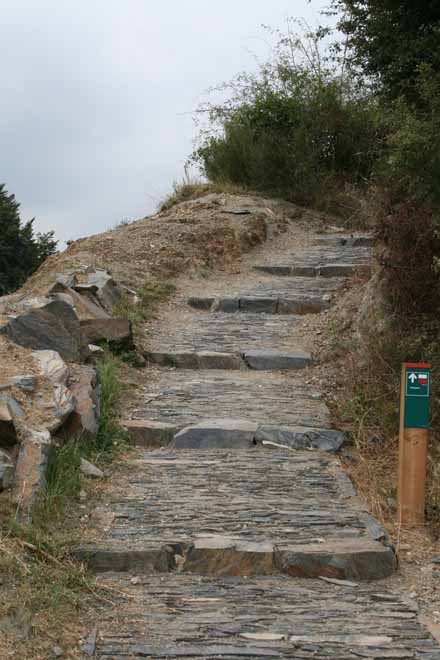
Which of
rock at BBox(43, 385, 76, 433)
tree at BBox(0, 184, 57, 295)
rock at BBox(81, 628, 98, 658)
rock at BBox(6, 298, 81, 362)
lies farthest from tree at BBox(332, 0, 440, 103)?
tree at BBox(0, 184, 57, 295)

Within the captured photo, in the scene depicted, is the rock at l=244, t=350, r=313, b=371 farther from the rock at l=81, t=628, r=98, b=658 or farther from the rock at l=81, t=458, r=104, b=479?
the rock at l=81, t=628, r=98, b=658

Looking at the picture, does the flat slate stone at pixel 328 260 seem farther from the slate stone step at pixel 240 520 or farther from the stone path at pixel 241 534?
the slate stone step at pixel 240 520

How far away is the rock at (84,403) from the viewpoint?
5.79 meters

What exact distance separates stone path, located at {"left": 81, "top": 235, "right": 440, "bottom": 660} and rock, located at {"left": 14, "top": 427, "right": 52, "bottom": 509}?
43 centimetres

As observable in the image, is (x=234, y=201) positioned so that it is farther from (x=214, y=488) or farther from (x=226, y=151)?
(x=214, y=488)

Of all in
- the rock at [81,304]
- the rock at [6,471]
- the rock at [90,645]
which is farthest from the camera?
the rock at [81,304]

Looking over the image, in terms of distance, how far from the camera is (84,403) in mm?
6031

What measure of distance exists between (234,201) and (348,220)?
2.07 meters

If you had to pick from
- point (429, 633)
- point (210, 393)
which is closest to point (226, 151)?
point (210, 393)

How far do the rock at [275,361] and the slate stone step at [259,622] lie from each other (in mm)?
4147

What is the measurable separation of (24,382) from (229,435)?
5.34 feet

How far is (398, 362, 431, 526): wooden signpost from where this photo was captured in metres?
5.12

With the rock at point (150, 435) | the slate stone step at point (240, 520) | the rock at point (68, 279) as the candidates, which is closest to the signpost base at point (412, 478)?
the slate stone step at point (240, 520)

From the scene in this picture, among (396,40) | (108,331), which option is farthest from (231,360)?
(396,40)
